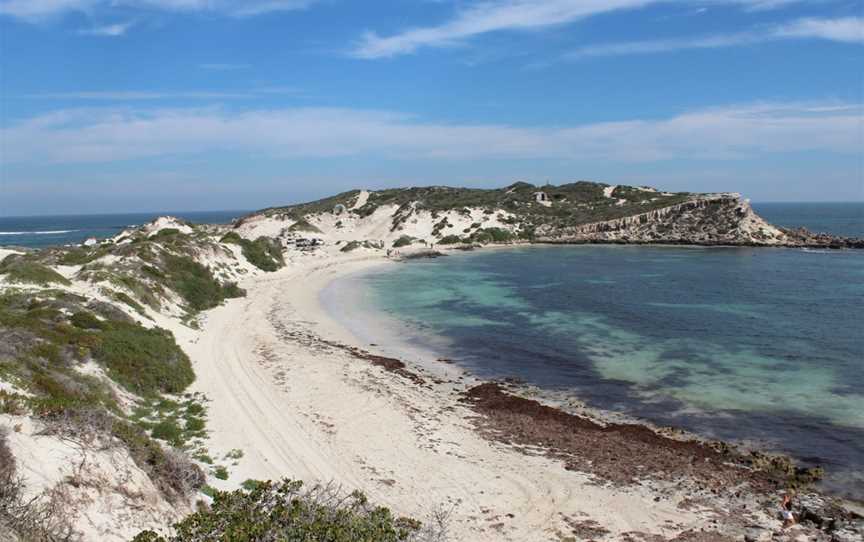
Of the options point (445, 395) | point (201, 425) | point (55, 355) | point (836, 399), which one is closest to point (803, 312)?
point (836, 399)

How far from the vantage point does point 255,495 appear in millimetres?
8766

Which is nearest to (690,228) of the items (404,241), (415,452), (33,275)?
(404,241)

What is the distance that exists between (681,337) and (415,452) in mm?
19183

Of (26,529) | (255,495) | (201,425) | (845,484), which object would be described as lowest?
(845,484)

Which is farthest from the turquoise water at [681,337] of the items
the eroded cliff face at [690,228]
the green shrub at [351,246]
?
the eroded cliff face at [690,228]

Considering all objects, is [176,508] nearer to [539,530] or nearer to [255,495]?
[255,495]

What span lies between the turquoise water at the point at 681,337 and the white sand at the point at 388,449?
534cm

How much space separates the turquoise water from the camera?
1797 centimetres

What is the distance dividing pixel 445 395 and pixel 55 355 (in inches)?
480

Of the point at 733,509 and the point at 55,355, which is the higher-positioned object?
the point at 55,355

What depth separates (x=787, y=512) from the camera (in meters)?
11.9

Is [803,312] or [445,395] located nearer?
[445,395]

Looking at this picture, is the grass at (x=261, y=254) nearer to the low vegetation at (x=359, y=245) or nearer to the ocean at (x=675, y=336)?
the ocean at (x=675, y=336)

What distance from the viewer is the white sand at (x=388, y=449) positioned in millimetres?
12086
